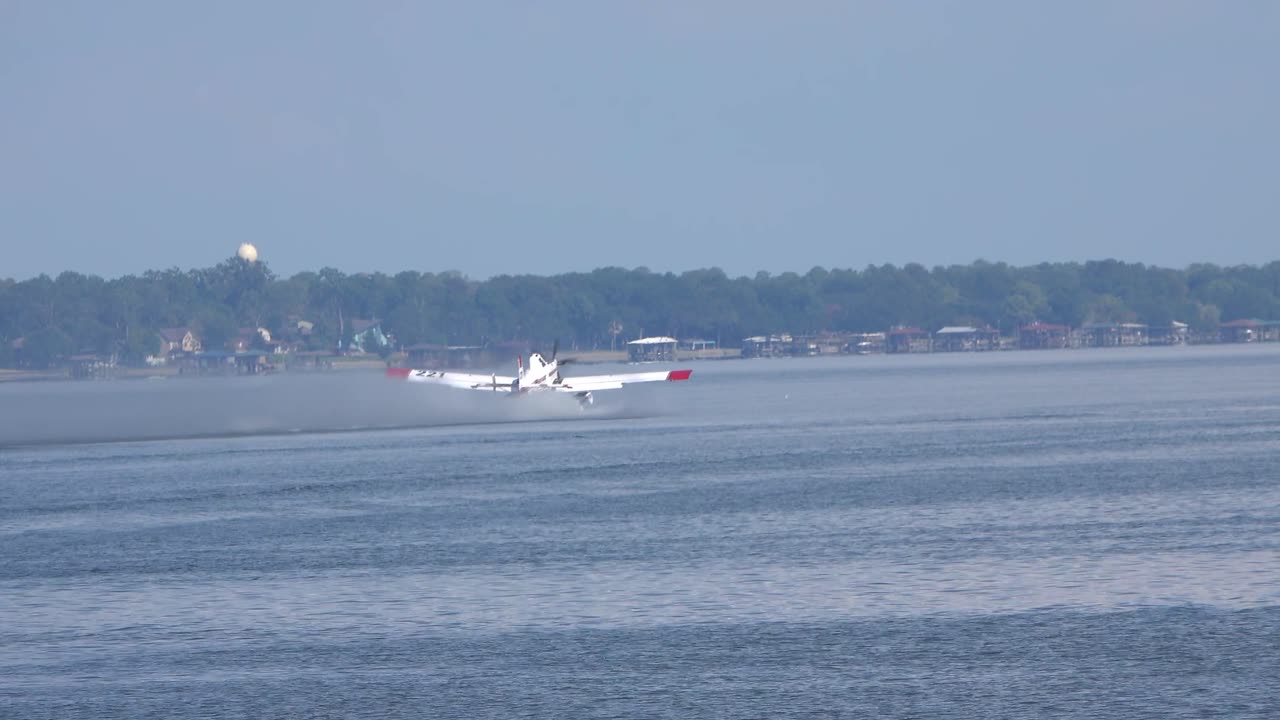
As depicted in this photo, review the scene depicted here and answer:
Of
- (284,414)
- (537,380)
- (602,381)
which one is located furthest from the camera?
(284,414)

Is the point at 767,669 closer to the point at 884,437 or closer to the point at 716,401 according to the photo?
the point at 884,437

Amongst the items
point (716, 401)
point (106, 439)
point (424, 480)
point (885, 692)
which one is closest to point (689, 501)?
point (424, 480)

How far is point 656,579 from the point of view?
3094 cm

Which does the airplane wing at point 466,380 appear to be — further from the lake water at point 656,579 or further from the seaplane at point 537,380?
the lake water at point 656,579

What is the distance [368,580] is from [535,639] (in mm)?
7351

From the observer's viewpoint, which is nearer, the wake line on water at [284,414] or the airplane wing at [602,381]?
the airplane wing at [602,381]

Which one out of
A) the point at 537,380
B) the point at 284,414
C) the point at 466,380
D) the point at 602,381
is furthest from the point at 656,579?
the point at 284,414

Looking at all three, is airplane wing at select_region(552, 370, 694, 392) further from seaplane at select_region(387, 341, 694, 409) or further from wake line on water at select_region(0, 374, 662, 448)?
wake line on water at select_region(0, 374, 662, 448)

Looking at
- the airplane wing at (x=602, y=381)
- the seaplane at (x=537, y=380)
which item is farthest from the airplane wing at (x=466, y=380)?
the airplane wing at (x=602, y=381)

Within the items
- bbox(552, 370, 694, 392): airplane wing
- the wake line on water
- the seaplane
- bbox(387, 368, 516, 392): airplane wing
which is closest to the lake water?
the seaplane

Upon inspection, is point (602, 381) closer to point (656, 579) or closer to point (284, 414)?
point (284, 414)

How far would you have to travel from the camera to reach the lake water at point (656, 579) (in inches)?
872

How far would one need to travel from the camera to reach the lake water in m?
22.2

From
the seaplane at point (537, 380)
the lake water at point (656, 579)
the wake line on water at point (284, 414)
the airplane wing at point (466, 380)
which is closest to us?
the lake water at point (656, 579)
